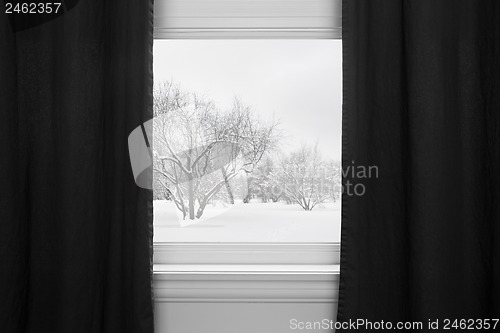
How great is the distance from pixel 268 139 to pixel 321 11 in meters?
0.52

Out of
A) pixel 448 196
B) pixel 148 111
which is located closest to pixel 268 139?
pixel 148 111

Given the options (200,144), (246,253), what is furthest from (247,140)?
(246,253)

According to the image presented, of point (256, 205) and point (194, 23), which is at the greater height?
point (194, 23)

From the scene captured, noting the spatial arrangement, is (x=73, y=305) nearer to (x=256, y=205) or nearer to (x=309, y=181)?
(x=256, y=205)

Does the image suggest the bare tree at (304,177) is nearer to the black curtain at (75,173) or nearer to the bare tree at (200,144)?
the bare tree at (200,144)

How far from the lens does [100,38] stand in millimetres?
1693

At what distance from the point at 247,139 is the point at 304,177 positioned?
0.88 feet

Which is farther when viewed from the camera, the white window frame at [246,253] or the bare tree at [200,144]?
the bare tree at [200,144]

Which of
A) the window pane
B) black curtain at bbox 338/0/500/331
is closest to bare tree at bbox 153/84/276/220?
the window pane

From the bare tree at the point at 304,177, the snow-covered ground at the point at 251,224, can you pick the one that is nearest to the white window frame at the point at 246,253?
the snow-covered ground at the point at 251,224

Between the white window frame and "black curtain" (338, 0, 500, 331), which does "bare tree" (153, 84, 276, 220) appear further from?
"black curtain" (338, 0, 500, 331)

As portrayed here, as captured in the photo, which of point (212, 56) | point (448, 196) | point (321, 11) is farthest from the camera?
point (212, 56)

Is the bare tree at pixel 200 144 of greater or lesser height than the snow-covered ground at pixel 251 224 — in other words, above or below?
above

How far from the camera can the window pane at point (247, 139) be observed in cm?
189
